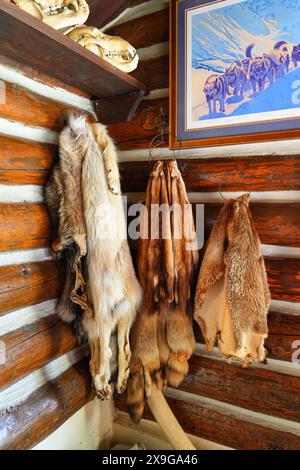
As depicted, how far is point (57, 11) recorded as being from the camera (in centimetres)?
105

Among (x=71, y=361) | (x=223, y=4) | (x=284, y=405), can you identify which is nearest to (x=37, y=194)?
(x=71, y=361)

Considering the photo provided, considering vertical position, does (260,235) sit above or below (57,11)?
below

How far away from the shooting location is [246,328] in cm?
115

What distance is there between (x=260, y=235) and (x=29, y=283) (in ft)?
3.07

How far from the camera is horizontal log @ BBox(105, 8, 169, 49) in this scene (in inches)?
57.6

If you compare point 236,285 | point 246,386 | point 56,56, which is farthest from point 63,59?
point 246,386

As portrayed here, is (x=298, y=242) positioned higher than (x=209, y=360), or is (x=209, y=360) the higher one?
(x=298, y=242)

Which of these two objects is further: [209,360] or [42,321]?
[209,360]

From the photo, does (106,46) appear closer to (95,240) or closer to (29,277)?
(95,240)

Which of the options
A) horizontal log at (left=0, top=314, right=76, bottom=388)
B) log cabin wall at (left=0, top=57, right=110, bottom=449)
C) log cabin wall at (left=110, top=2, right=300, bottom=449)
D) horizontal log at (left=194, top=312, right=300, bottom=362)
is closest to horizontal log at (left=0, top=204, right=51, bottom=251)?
log cabin wall at (left=0, top=57, right=110, bottom=449)

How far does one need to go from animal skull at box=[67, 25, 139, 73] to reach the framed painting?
0.21 metres

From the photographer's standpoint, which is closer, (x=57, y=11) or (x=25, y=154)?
(x=57, y=11)

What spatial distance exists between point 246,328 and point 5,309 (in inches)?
34.1
